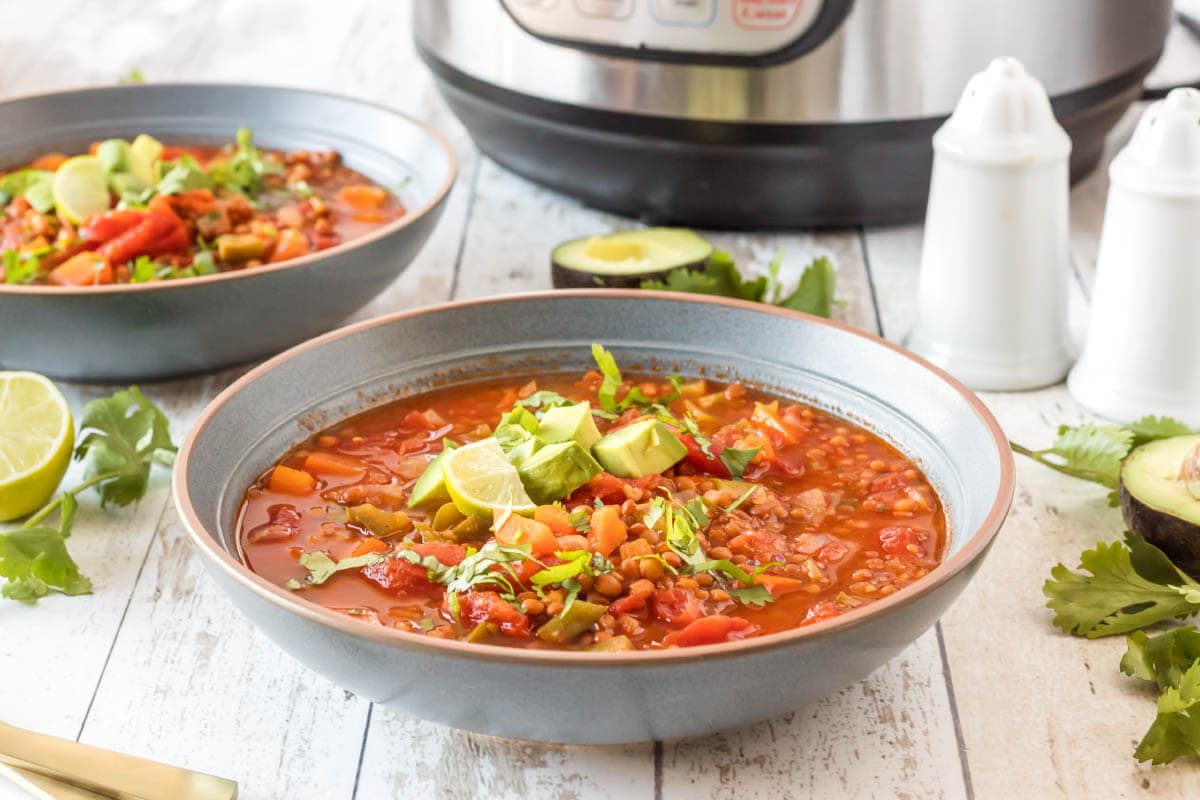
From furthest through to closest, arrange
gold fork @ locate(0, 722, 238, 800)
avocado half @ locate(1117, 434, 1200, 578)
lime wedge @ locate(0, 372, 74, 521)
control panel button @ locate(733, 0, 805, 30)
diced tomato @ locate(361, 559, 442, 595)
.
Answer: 1. control panel button @ locate(733, 0, 805, 30)
2. lime wedge @ locate(0, 372, 74, 521)
3. avocado half @ locate(1117, 434, 1200, 578)
4. diced tomato @ locate(361, 559, 442, 595)
5. gold fork @ locate(0, 722, 238, 800)

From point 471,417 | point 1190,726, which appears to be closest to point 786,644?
point 1190,726

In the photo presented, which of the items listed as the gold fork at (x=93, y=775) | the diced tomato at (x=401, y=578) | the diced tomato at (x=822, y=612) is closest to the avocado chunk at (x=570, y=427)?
the diced tomato at (x=401, y=578)

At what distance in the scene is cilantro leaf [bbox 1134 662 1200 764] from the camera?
162 cm

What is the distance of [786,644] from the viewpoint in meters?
1.42

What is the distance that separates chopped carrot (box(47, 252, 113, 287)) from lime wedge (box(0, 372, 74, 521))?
326 millimetres

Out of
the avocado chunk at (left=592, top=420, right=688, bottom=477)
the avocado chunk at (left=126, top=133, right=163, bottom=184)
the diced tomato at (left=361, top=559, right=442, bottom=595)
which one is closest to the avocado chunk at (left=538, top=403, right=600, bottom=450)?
the avocado chunk at (left=592, top=420, right=688, bottom=477)

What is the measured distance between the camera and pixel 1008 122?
2428 mm

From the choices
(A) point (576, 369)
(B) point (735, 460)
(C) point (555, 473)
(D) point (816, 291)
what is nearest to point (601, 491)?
(C) point (555, 473)

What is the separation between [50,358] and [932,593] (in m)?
1.46

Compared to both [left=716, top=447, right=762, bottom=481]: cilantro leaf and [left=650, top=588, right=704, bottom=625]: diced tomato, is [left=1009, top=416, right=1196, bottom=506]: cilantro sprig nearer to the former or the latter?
[left=716, top=447, right=762, bottom=481]: cilantro leaf

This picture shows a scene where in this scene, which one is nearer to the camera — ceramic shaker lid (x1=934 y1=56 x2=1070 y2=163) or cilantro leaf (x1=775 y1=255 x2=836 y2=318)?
ceramic shaker lid (x1=934 y1=56 x2=1070 y2=163)

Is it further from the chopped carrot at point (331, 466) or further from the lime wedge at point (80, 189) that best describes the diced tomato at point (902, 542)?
the lime wedge at point (80, 189)

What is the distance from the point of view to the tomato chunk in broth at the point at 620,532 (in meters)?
1.63

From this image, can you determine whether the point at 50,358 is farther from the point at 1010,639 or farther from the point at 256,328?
the point at 1010,639
